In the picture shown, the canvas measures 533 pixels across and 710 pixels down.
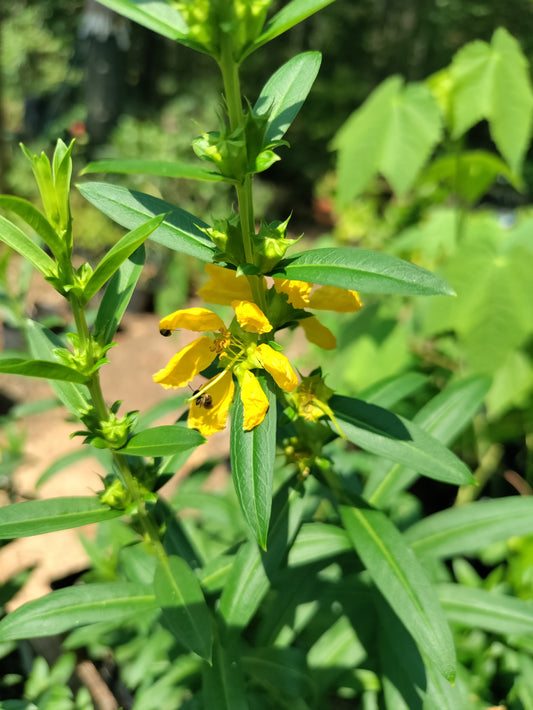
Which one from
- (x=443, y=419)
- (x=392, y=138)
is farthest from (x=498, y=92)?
(x=443, y=419)

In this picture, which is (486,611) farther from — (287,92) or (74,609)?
(287,92)

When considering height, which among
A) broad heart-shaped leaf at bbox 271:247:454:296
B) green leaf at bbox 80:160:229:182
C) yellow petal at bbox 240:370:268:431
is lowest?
yellow petal at bbox 240:370:268:431

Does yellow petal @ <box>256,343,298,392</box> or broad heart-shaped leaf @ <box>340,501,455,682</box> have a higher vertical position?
yellow petal @ <box>256,343,298,392</box>

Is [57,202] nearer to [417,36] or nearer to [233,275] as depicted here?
[233,275]

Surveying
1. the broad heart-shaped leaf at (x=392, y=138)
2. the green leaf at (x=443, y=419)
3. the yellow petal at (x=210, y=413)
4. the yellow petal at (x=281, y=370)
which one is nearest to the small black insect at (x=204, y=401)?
the yellow petal at (x=210, y=413)

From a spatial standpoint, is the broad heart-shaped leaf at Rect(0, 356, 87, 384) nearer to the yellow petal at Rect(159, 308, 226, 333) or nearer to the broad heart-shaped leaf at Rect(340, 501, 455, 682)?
the yellow petal at Rect(159, 308, 226, 333)

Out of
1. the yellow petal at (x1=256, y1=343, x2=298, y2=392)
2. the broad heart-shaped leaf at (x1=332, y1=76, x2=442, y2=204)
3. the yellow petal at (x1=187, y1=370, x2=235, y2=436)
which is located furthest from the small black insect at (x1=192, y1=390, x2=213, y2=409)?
the broad heart-shaped leaf at (x1=332, y1=76, x2=442, y2=204)
